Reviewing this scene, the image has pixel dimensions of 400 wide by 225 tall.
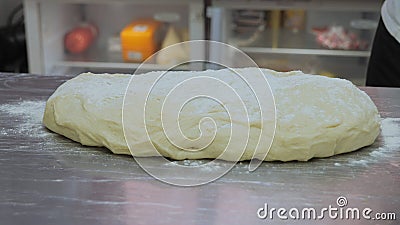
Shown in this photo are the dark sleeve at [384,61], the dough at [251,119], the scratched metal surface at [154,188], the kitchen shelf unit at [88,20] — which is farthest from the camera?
the kitchen shelf unit at [88,20]

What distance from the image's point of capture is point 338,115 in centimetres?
76

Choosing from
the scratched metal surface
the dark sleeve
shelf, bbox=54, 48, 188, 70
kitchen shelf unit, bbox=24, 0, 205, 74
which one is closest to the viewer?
the scratched metal surface

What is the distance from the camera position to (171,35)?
1955mm

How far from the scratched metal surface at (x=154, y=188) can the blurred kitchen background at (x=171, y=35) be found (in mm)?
1114

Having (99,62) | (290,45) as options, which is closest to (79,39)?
(99,62)

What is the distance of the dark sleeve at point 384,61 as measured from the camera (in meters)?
1.27

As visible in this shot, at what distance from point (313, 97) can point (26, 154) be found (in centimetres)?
44

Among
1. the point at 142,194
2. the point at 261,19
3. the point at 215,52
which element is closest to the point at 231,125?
the point at 142,194

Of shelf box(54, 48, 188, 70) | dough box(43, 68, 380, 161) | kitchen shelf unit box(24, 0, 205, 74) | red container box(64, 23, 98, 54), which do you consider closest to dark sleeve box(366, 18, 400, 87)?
dough box(43, 68, 380, 161)

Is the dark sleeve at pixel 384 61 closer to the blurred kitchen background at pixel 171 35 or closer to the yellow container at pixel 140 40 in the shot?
the blurred kitchen background at pixel 171 35

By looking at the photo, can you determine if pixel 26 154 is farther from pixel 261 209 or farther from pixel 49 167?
A: pixel 261 209

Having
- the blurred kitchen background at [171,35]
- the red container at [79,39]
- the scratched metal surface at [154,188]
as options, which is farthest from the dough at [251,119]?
the red container at [79,39]

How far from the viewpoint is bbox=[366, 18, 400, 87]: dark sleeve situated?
4.16ft

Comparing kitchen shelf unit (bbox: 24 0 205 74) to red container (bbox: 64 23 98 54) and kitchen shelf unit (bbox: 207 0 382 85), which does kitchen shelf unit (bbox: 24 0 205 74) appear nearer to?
red container (bbox: 64 23 98 54)
